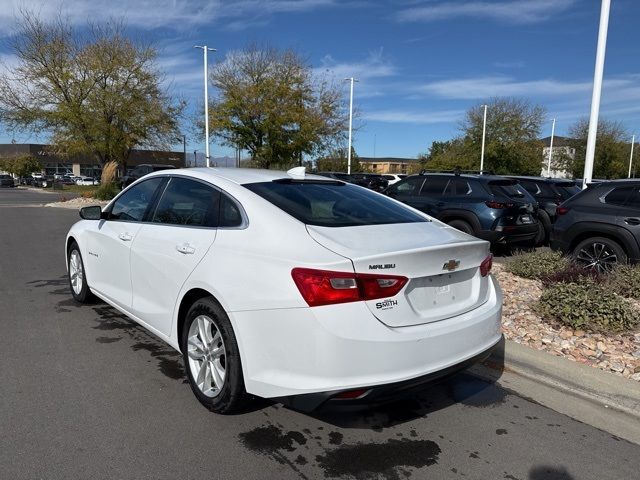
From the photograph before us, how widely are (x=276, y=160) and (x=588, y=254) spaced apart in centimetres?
2671

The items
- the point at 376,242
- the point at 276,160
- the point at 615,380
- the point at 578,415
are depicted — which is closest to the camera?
the point at 376,242

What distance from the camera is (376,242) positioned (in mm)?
2928

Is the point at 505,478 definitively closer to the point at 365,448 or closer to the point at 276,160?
the point at 365,448

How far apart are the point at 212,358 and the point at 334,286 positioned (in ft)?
3.78

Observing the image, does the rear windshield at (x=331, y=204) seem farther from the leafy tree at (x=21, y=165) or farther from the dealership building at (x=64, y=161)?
the leafy tree at (x=21, y=165)

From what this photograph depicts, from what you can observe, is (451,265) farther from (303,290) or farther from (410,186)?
(410,186)

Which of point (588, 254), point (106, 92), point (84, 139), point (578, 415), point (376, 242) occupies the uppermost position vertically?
point (106, 92)

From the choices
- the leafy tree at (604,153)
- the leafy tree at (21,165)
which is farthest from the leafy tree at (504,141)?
the leafy tree at (21,165)

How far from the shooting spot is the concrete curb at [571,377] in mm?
3607

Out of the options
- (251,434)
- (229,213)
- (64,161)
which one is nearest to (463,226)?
(229,213)

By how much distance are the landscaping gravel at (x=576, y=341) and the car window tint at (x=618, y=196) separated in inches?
79.0

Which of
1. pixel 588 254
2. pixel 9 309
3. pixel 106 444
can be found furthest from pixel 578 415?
pixel 9 309

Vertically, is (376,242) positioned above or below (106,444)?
above

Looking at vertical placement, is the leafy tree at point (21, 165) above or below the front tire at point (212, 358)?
above
